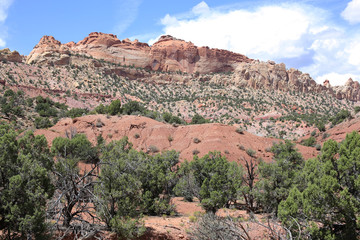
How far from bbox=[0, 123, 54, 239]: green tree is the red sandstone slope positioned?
71.0ft

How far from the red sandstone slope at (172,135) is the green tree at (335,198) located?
18.8 metres

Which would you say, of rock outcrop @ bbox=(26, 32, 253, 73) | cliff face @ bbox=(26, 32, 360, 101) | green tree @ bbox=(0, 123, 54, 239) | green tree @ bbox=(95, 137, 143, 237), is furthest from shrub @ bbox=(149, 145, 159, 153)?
rock outcrop @ bbox=(26, 32, 253, 73)

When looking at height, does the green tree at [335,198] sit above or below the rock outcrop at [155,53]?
below

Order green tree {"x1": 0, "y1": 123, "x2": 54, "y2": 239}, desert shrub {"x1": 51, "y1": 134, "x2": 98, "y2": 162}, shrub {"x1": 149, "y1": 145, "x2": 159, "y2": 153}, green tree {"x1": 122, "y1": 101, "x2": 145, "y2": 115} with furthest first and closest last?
green tree {"x1": 122, "y1": 101, "x2": 145, "y2": 115}
shrub {"x1": 149, "y1": 145, "x2": 159, "y2": 153}
desert shrub {"x1": 51, "y1": 134, "x2": 98, "y2": 162}
green tree {"x1": 0, "y1": 123, "x2": 54, "y2": 239}

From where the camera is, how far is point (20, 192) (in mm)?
9023

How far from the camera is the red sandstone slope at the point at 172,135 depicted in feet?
104

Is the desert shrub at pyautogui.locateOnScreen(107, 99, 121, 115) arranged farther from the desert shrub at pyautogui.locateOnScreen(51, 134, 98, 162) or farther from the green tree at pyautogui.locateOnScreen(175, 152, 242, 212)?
the green tree at pyautogui.locateOnScreen(175, 152, 242, 212)

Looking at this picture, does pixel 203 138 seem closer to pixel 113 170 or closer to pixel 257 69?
pixel 113 170

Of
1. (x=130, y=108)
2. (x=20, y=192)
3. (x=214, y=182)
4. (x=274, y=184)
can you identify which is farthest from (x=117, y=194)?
(x=130, y=108)

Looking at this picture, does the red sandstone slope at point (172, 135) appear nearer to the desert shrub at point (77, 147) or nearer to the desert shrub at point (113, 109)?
the desert shrub at point (113, 109)

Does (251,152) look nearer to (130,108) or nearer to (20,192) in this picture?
(130,108)

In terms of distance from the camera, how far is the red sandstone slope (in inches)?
1247

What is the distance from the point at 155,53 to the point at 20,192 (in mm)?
106485

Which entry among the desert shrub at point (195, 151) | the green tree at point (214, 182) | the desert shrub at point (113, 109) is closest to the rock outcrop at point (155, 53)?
the desert shrub at point (113, 109)
